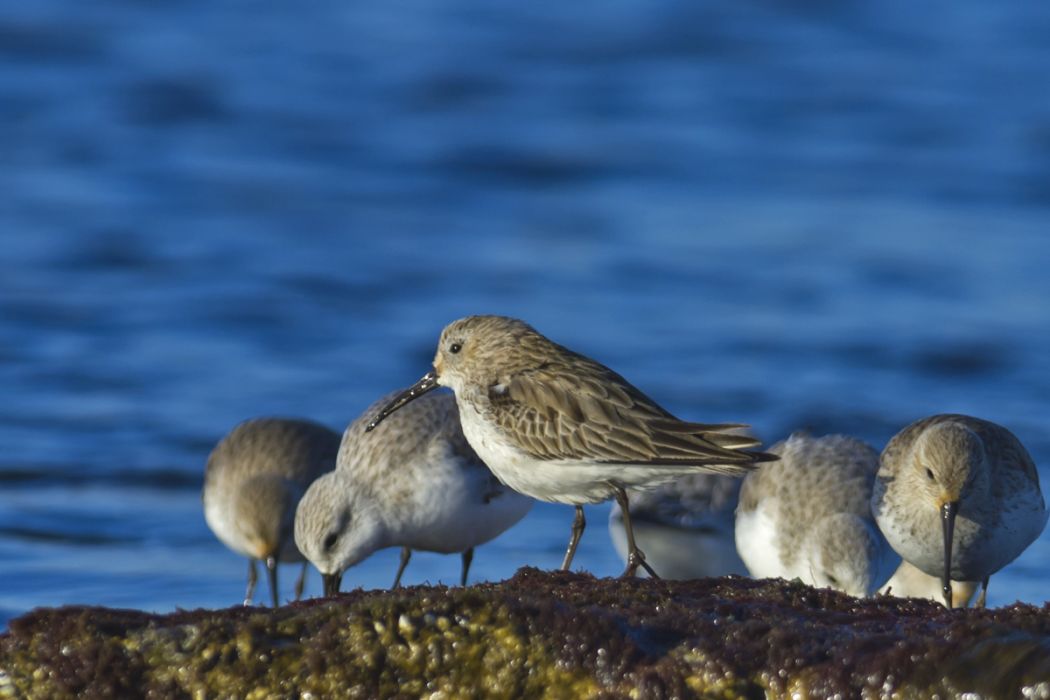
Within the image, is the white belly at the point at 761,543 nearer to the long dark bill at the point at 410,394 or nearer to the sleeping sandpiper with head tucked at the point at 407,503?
the sleeping sandpiper with head tucked at the point at 407,503

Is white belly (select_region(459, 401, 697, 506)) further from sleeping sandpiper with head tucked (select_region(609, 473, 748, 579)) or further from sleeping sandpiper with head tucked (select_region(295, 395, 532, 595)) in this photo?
sleeping sandpiper with head tucked (select_region(609, 473, 748, 579))

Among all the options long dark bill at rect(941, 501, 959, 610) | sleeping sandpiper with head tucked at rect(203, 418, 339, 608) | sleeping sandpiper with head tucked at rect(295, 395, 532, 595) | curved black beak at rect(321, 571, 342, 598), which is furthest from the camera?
sleeping sandpiper with head tucked at rect(203, 418, 339, 608)

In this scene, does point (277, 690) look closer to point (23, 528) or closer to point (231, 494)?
point (231, 494)

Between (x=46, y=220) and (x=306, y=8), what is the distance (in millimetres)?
6882

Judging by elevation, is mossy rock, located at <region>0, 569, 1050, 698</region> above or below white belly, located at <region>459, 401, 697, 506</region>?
below

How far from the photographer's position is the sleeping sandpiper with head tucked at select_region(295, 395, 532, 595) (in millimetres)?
7273

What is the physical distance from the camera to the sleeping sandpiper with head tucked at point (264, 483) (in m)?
8.11

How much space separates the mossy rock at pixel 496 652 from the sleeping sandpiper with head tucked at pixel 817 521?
9.05 ft

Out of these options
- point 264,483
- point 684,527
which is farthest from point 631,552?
point 264,483

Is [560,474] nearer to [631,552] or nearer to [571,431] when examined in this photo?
[571,431]

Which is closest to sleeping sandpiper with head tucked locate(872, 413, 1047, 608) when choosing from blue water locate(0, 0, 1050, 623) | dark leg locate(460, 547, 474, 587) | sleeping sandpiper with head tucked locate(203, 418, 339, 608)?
blue water locate(0, 0, 1050, 623)

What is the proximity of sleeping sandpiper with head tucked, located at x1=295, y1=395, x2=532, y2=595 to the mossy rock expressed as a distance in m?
3.03

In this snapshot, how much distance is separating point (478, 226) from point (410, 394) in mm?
8088

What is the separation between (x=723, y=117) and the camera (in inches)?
698
